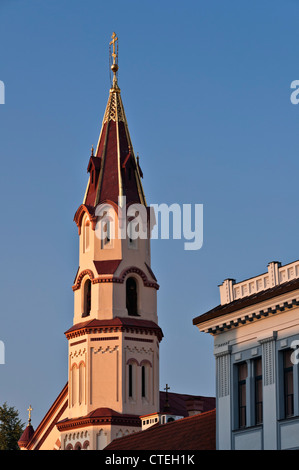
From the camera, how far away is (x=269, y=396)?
44.5 meters

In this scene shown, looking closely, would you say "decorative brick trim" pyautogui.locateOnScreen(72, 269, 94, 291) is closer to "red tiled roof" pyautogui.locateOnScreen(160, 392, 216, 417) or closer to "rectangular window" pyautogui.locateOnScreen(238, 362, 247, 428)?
"red tiled roof" pyautogui.locateOnScreen(160, 392, 216, 417)

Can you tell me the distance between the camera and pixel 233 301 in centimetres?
4847

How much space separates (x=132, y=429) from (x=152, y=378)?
5.13 meters

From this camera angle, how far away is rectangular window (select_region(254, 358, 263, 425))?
149 feet

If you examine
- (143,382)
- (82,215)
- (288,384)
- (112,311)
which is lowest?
(288,384)

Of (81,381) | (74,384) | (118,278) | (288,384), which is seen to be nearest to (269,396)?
(288,384)

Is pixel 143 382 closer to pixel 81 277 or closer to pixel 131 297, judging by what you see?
pixel 131 297

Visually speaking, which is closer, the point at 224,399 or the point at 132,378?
the point at 224,399

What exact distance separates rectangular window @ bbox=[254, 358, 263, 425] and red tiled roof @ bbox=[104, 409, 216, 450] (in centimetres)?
365

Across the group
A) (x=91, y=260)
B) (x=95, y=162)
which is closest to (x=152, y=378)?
(x=91, y=260)

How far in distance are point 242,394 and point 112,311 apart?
132ft

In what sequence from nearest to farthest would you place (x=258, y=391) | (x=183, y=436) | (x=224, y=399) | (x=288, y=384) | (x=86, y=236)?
(x=288, y=384) < (x=258, y=391) < (x=224, y=399) < (x=183, y=436) < (x=86, y=236)

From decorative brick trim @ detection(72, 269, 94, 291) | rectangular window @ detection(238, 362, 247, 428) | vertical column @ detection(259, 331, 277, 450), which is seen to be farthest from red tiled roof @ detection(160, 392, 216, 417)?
vertical column @ detection(259, 331, 277, 450)

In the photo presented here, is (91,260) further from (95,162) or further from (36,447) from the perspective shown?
(36,447)
